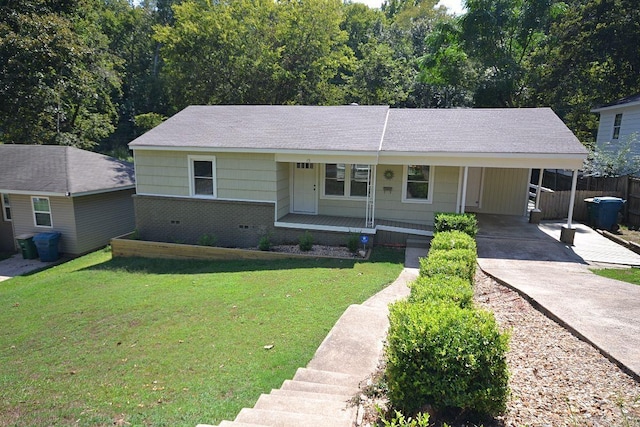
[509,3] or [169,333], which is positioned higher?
[509,3]

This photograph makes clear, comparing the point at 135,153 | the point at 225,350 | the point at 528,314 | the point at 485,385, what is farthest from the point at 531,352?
the point at 135,153

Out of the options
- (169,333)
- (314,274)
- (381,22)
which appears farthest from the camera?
(381,22)

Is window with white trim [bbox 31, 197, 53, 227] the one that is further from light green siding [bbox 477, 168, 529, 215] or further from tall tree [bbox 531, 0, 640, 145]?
tall tree [bbox 531, 0, 640, 145]

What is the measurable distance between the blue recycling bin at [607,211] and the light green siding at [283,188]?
392 inches

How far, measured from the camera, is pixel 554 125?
1254cm

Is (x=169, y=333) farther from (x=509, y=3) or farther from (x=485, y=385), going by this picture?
(x=509, y=3)

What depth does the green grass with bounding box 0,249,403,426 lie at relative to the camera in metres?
4.75

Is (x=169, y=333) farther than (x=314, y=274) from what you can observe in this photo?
No

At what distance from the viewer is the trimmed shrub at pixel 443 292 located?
14.3 ft

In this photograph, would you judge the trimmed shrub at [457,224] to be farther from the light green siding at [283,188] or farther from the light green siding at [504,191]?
the light green siding at [283,188]

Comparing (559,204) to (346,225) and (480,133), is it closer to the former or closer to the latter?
(480,133)

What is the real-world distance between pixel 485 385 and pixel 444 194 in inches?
395

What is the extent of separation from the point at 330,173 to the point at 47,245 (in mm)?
10343

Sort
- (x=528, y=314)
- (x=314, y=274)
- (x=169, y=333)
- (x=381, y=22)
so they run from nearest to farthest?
(x=528, y=314)
(x=169, y=333)
(x=314, y=274)
(x=381, y=22)
